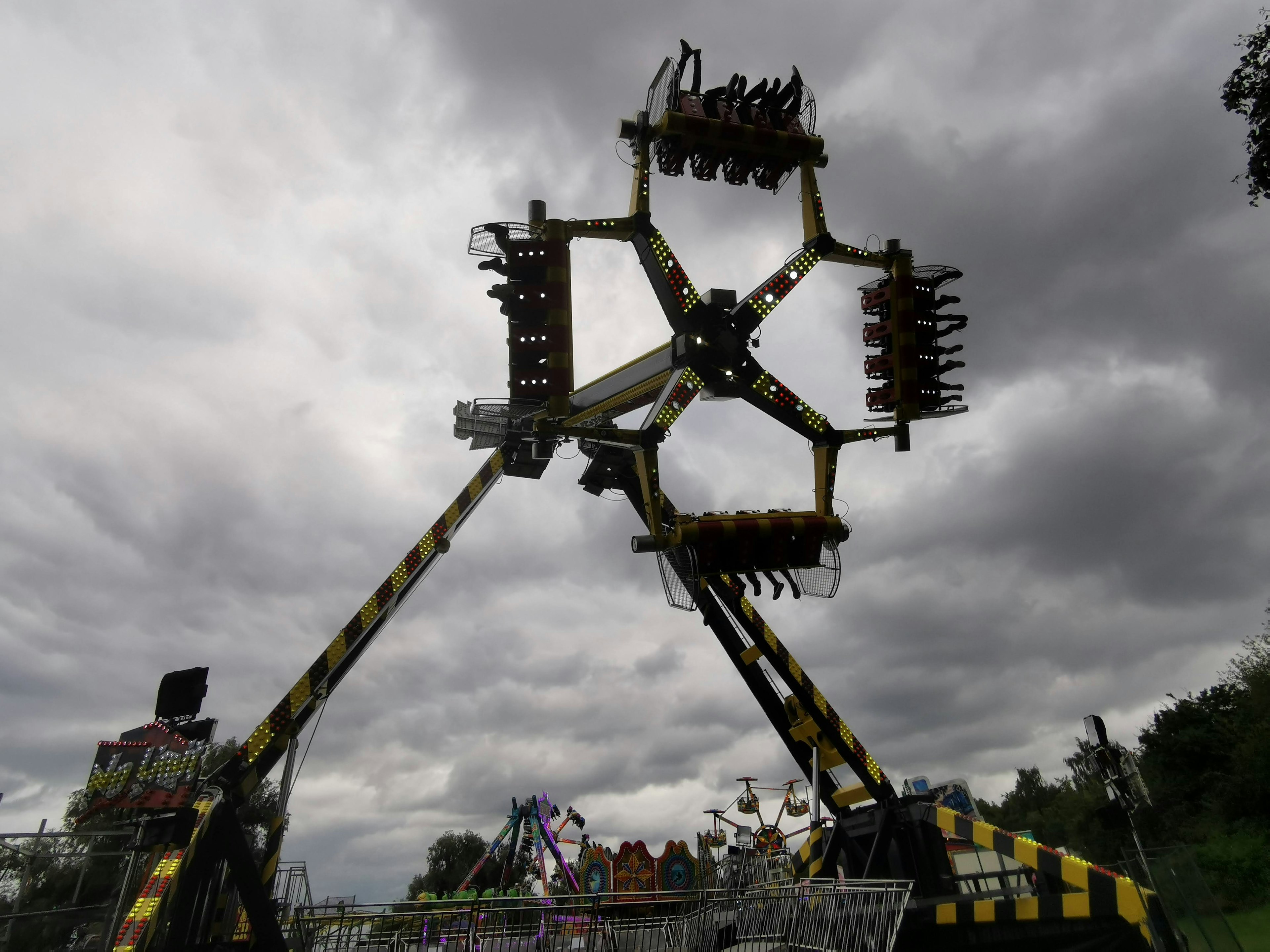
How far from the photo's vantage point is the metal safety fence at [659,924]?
39.7 feet

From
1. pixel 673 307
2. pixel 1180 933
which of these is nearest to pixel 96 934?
pixel 673 307

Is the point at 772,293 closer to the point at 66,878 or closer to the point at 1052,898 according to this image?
the point at 1052,898

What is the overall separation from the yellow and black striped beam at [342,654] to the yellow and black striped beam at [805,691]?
19.5 feet

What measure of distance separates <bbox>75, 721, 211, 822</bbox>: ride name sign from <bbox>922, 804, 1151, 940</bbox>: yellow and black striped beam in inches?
508

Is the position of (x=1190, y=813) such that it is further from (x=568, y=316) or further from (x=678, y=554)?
(x=568, y=316)

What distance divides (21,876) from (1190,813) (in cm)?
5144

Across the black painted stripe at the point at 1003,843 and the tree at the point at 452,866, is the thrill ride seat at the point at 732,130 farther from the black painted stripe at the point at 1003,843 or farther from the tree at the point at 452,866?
the tree at the point at 452,866

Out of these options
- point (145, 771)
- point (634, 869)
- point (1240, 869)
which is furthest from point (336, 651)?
point (1240, 869)

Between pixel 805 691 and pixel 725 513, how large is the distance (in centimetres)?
487

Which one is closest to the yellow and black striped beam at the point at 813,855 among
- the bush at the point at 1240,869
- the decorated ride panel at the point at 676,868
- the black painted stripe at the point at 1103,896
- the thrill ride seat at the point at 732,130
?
the black painted stripe at the point at 1103,896

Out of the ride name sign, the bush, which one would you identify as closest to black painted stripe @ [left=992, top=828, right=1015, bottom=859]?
the ride name sign

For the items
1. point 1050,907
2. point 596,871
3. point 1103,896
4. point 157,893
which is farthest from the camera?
point 596,871

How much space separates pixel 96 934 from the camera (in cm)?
1472

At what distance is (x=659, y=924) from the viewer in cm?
1688
